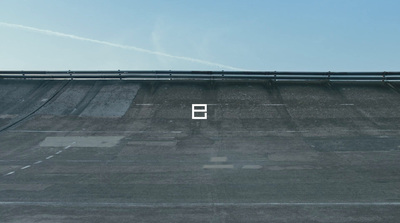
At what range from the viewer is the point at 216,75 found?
23.8 metres

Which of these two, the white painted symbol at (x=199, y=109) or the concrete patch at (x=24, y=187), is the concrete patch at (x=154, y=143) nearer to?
the white painted symbol at (x=199, y=109)

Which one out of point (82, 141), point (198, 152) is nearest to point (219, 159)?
point (198, 152)

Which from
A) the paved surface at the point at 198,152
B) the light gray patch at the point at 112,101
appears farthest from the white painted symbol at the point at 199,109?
the light gray patch at the point at 112,101

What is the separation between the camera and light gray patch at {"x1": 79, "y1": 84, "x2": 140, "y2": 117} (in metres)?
18.4

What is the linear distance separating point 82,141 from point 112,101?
260 inches

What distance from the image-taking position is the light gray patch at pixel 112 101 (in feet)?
60.4

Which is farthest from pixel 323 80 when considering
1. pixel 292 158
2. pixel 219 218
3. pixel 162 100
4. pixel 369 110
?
pixel 219 218

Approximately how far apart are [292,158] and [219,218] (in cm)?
546

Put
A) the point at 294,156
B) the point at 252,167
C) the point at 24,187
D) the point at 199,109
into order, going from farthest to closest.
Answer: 1. the point at 199,109
2. the point at 294,156
3. the point at 252,167
4. the point at 24,187

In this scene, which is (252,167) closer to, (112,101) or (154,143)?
(154,143)

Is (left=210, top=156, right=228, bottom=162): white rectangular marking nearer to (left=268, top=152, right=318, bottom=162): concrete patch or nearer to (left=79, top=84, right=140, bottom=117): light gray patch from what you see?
(left=268, top=152, right=318, bottom=162): concrete patch

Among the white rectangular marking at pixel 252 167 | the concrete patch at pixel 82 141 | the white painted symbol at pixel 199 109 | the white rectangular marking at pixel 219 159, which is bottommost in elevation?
the white rectangular marking at pixel 252 167

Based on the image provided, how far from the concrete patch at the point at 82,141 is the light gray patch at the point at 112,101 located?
366 centimetres

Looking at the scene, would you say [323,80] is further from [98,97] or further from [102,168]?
[102,168]
